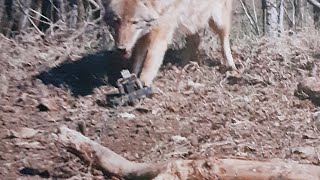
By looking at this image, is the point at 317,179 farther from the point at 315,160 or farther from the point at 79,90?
A: the point at 79,90

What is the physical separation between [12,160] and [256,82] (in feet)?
9.47

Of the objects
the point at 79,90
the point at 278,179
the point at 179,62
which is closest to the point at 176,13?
the point at 179,62

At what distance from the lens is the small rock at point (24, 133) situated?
5.62 metres

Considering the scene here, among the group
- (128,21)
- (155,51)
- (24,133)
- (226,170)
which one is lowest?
(24,133)

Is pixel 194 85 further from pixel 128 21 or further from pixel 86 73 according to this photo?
pixel 86 73

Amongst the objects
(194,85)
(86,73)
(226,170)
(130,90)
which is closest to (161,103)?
(130,90)

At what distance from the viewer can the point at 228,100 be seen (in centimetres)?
670

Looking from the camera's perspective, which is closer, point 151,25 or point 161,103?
point 161,103

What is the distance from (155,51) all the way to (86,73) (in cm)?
77

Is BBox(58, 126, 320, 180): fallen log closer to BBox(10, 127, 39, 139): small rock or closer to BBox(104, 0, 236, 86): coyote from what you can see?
BBox(10, 127, 39, 139): small rock

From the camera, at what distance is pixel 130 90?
6703 mm

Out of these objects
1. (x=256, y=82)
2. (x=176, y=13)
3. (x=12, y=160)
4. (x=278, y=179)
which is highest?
(x=176, y=13)

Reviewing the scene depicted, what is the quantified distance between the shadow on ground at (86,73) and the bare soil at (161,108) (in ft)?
0.03

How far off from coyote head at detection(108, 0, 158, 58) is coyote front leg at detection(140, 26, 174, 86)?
264 millimetres
